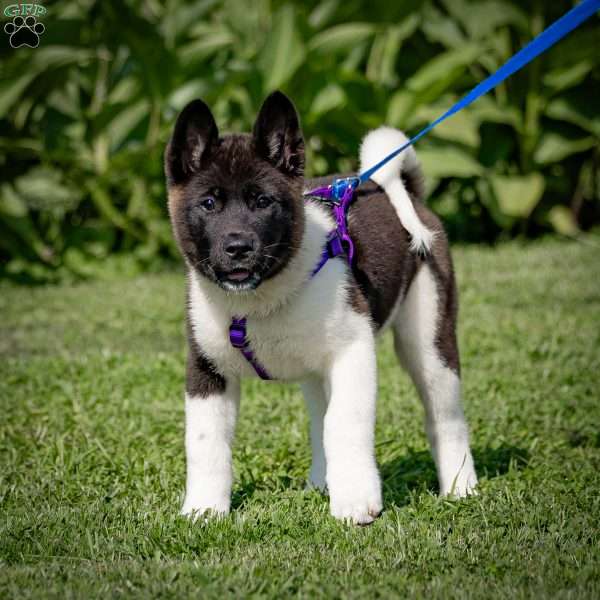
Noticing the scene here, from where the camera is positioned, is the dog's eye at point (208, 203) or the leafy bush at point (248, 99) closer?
the dog's eye at point (208, 203)

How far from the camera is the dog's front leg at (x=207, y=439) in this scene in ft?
12.7

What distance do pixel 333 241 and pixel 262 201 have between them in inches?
16.2

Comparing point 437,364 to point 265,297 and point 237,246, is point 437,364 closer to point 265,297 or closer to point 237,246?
point 265,297

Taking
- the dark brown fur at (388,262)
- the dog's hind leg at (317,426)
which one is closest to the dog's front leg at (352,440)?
the dark brown fur at (388,262)

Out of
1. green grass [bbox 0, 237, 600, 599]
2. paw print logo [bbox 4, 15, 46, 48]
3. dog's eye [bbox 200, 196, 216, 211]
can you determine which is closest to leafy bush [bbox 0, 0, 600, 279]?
paw print logo [bbox 4, 15, 46, 48]

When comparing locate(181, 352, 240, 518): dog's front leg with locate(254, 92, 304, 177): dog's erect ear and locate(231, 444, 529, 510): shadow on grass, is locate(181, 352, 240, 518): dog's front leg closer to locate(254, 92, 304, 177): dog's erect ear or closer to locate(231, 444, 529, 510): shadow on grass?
locate(231, 444, 529, 510): shadow on grass

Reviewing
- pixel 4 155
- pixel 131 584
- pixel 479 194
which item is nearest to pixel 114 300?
pixel 4 155

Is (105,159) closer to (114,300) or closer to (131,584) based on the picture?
(114,300)

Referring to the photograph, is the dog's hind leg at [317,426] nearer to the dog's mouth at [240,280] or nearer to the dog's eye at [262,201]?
the dog's mouth at [240,280]

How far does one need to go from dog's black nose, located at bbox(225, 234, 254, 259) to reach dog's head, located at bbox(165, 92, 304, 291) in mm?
15

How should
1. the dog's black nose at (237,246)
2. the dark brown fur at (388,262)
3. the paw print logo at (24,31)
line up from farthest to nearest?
the paw print logo at (24,31) < the dark brown fur at (388,262) < the dog's black nose at (237,246)

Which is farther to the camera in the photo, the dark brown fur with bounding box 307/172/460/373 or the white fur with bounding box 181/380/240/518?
the dark brown fur with bounding box 307/172/460/373

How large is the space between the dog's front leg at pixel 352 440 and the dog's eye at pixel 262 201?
2.21ft

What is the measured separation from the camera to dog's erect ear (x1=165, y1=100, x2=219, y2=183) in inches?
149
